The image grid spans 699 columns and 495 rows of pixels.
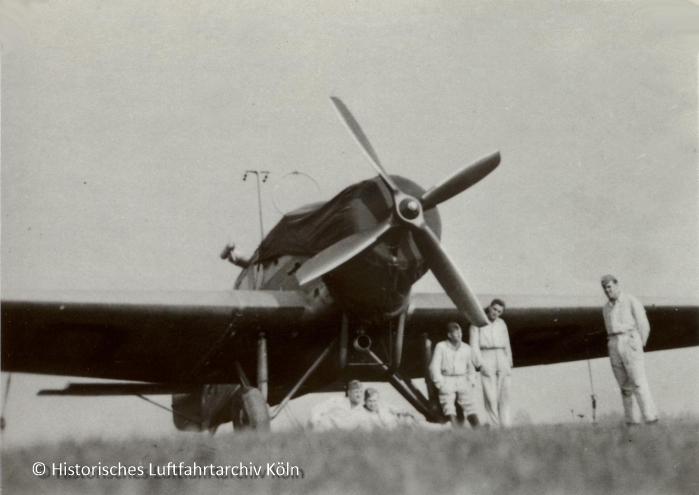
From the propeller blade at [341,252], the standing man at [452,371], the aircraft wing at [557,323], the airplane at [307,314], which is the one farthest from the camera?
the aircraft wing at [557,323]

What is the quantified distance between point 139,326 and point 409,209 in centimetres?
417

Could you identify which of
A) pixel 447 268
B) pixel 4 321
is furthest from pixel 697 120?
pixel 4 321

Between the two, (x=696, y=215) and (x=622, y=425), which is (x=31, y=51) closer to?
(x=622, y=425)

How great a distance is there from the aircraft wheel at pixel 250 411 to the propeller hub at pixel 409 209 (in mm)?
2997

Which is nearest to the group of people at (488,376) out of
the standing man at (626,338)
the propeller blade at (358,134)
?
the standing man at (626,338)

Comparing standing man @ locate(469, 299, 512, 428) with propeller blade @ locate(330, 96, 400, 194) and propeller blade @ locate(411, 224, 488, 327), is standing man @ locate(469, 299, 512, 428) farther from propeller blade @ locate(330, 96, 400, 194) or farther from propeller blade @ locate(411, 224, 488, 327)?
propeller blade @ locate(330, 96, 400, 194)

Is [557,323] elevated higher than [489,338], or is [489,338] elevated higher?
[557,323]

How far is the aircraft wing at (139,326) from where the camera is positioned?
9656 millimetres

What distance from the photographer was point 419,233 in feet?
29.3

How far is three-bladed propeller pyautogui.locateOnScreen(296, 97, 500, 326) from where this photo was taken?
28.9 ft

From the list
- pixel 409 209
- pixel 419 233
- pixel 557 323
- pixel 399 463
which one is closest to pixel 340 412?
pixel 419 233

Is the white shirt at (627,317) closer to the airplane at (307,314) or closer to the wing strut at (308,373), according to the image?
the airplane at (307,314)

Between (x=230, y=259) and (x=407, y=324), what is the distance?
3806 mm

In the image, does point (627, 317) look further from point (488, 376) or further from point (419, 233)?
point (419, 233)
